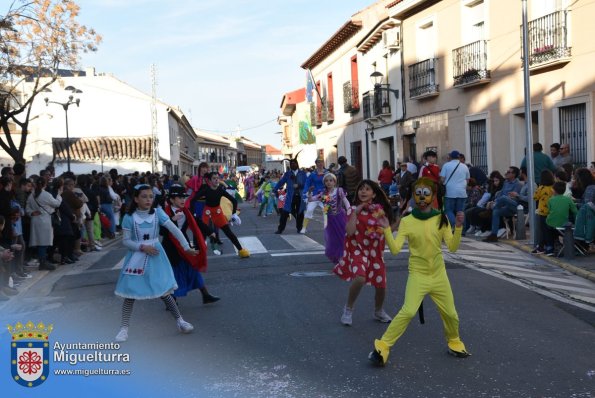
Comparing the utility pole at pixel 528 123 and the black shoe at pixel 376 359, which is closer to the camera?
the black shoe at pixel 376 359

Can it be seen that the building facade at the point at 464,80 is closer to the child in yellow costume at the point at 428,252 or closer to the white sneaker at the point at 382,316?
the white sneaker at the point at 382,316

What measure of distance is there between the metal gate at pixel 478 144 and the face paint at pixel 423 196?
14.8 metres

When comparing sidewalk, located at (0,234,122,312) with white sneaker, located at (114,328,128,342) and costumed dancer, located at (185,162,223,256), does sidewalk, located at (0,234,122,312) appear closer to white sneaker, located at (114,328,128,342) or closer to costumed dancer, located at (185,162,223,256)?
costumed dancer, located at (185,162,223,256)

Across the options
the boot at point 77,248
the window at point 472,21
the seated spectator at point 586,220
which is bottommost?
the boot at point 77,248

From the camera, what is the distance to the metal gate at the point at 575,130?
1562 centimetres

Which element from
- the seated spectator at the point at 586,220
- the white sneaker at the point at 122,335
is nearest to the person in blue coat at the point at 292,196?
the seated spectator at the point at 586,220

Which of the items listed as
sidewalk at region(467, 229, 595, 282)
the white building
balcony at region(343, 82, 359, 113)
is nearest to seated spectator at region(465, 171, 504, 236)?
sidewalk at region(467, 229, 595, 282)

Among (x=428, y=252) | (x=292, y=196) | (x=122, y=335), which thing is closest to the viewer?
(x=428, y=252)

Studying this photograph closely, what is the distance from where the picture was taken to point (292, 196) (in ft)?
55.6

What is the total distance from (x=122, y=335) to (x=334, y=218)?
3.61 meters

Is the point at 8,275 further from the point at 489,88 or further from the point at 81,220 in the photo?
the point at 489,88

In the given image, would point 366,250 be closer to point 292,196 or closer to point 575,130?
point 292,196

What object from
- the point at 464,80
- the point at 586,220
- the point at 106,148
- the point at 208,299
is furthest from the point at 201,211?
the point at 106,148

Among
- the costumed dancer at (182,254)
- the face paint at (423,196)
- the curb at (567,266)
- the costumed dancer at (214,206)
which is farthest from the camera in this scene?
the costumed dancer at (214,206)
